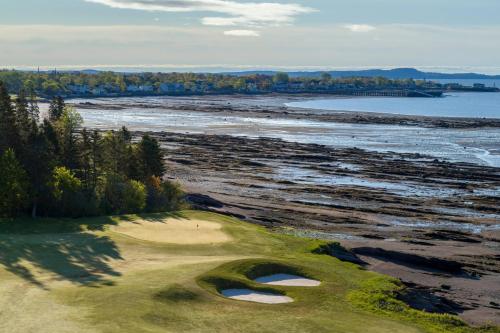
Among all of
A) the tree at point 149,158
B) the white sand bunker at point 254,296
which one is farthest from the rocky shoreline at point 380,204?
the white sand bunker at point 254,296

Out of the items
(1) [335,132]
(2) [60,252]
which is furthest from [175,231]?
(1) [335,132]

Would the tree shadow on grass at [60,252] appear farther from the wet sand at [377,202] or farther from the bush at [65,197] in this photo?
the wet sand at [377,202]

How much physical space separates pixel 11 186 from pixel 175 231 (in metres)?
13.3

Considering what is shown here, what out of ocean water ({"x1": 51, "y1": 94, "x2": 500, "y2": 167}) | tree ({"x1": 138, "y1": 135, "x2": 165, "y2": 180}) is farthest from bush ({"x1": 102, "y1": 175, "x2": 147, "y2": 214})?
ocean water ({"x1": 51, "y1": 94, "x2": 500, "y2": 167})

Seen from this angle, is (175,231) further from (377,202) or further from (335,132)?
(335,132)

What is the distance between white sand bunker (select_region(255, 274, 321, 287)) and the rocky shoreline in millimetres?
5225

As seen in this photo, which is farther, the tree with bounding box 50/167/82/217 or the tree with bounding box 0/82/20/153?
the tree with bounding box 0/82/20/153

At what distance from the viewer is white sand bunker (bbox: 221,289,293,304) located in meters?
30.3

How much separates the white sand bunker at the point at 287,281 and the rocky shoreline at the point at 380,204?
5225 millimetres

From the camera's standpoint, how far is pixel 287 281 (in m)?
33.5

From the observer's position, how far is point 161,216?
46656mm

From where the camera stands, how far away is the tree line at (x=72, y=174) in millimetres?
46719

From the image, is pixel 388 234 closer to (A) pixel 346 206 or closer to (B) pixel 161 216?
(A) pixel 346 206

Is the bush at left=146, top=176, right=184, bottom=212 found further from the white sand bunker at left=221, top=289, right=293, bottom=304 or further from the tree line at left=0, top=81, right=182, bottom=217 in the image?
the white sand bunker at left=221, top=289, right=293, bottom=304
